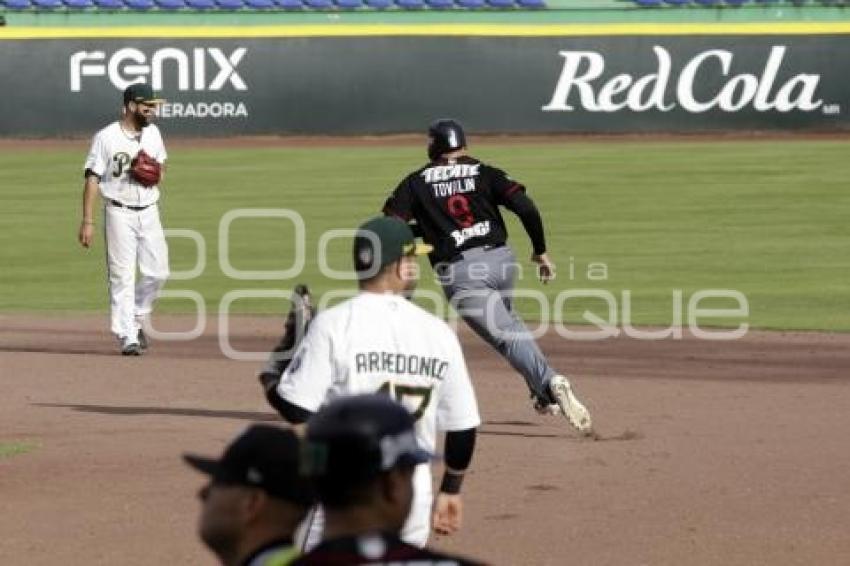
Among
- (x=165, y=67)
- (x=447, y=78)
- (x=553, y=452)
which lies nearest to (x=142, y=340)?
(x=553, y=452)

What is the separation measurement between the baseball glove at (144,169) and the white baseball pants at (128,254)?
260 mm

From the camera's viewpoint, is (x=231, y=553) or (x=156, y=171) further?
(x=156, y=171)

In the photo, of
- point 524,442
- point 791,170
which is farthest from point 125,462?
point 791,170

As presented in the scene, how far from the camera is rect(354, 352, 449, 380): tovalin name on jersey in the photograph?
5.75m

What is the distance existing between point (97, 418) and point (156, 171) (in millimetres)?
2964

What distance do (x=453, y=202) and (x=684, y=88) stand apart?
23.3 metres

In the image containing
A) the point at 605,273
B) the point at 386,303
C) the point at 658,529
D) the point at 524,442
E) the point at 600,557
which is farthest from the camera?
the point at 605,273

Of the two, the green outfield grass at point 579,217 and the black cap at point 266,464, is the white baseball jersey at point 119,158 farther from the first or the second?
the black cap at point 266,464

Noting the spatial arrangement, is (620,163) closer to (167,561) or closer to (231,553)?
(167,561)

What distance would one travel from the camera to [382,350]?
577 centimetres

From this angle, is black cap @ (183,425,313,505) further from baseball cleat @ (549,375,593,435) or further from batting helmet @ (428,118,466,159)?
baseball cleat @ (549,375,593,435)

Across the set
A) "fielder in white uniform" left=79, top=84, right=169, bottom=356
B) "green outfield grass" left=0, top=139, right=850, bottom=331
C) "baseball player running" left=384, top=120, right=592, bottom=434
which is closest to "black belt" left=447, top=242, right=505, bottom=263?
"baseball player running" left=384, top=120, right=592, bottom=434

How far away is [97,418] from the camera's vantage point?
11.9 meters

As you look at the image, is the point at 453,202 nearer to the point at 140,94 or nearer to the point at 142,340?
the point at 140,94
